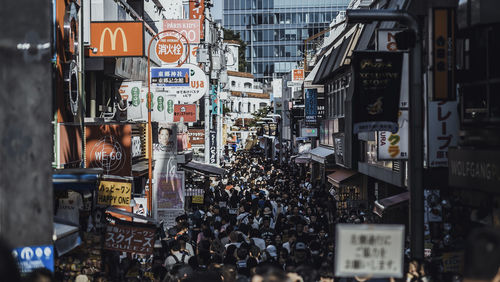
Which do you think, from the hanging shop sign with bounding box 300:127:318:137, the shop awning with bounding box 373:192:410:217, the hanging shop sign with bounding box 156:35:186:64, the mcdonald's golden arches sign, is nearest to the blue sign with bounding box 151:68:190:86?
the hanging shop sign with bounding box 156:35:186:64

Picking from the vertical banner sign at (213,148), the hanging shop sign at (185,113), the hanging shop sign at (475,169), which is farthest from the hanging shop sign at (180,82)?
the vertical banner sign at (213,148)

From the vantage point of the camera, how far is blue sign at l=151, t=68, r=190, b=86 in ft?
73.6

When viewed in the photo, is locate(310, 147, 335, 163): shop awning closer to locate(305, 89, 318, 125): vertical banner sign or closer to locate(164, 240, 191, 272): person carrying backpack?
locate(305, 89, 318, 125): vertical banner sign

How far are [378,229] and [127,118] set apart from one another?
18147mm

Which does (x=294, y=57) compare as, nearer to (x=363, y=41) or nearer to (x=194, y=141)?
(x=194, y=141)

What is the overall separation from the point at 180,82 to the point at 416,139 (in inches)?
582

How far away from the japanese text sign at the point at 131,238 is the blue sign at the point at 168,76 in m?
10.3

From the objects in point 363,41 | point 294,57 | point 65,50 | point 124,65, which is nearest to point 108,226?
point 65,50

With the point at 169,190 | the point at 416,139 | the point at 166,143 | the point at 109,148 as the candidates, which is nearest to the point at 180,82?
the point at 166,143

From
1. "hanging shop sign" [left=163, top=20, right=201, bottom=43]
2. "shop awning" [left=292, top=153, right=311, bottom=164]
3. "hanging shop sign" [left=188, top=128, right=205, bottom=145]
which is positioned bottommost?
"shop awning" [left=292, top=153, right=311, bottom=164]

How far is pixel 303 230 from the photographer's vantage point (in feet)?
55.1

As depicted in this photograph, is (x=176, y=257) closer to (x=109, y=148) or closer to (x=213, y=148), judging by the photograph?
(x=109, y=148)

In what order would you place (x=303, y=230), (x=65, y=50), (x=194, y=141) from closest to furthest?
(x=65, y=50) < (x=303, y=230) < (x=194, y=141)

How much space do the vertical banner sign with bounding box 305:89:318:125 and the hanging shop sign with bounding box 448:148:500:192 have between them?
24.9 metres
